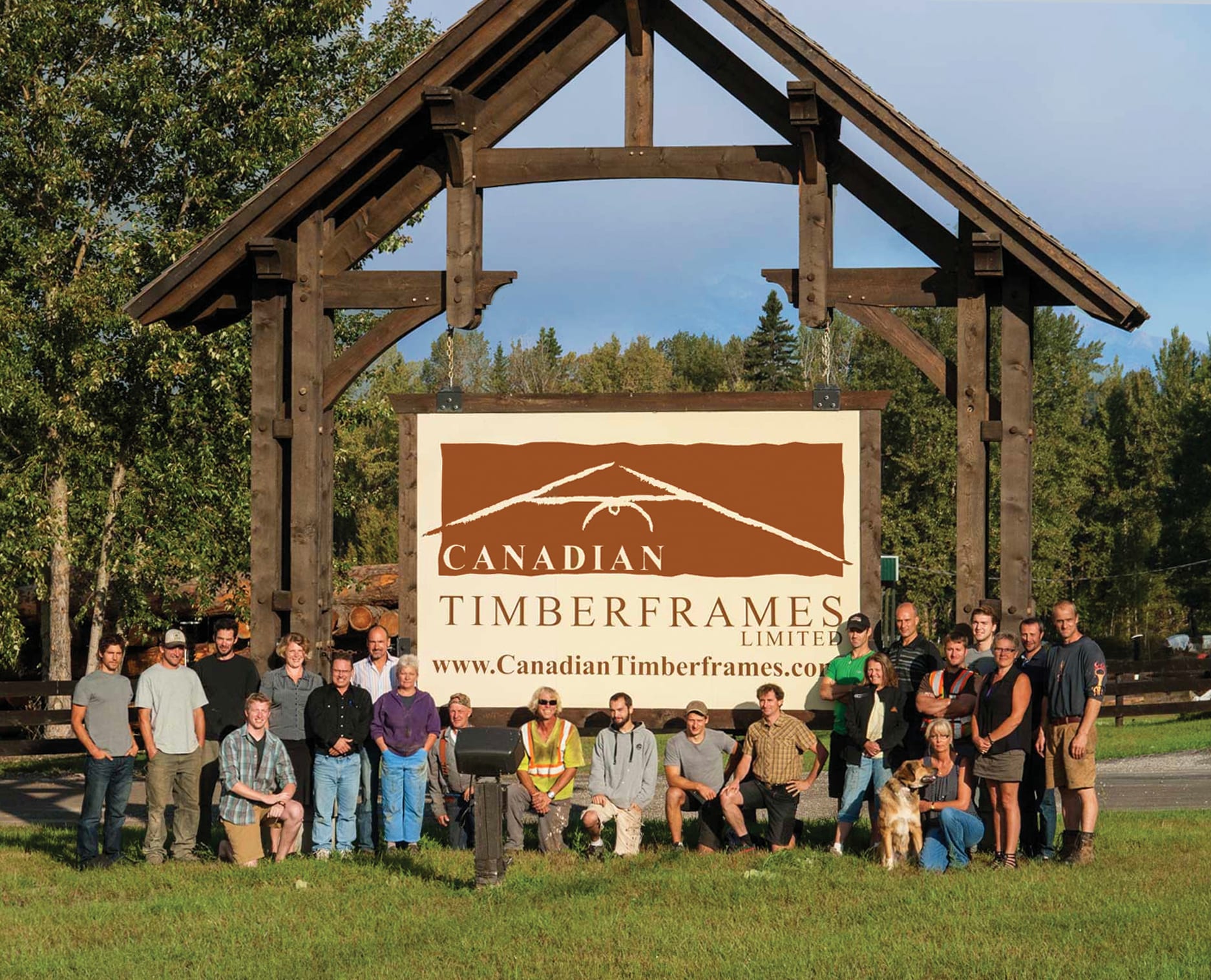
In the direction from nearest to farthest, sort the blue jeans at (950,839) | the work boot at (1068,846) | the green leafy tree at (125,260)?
the blue jeans at (950,839), the work boot at (1068,846), the green leafy tree at (125,260)

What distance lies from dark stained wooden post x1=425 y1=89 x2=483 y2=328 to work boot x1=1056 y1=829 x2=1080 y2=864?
5.97m

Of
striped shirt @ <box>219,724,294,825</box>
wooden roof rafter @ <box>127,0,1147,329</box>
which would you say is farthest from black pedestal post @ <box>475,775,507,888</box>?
wooden roof rafter @ <box>127,0,1147,329</box>

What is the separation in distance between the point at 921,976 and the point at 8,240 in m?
19.7

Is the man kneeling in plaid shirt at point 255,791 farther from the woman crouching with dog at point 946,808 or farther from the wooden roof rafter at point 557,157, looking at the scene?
the woman crouching with dog at point 946,808

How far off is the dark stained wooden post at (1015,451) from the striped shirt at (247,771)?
562 cm

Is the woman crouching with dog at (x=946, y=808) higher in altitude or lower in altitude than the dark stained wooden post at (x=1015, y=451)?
lower

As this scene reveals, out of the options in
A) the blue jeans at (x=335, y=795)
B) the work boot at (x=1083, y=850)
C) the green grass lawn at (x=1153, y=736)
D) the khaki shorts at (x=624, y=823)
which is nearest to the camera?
the work boot at (x=1083, y=850)

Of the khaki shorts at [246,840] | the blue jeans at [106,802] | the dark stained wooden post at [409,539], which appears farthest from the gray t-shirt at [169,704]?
the dark stained wooden post at [409,539]

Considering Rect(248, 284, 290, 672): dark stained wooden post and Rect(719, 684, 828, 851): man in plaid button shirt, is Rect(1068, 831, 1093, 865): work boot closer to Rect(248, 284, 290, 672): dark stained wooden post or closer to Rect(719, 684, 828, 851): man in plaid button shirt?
Rect(719, 684, 828, 851): man in plaid button shirt

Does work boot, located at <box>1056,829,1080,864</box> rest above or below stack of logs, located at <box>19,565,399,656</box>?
below

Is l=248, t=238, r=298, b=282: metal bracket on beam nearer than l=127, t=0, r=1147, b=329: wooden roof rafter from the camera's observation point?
No

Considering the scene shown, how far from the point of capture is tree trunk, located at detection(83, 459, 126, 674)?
77.1ft

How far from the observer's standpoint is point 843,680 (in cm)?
1201

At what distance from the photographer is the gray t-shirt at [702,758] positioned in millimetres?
12125
